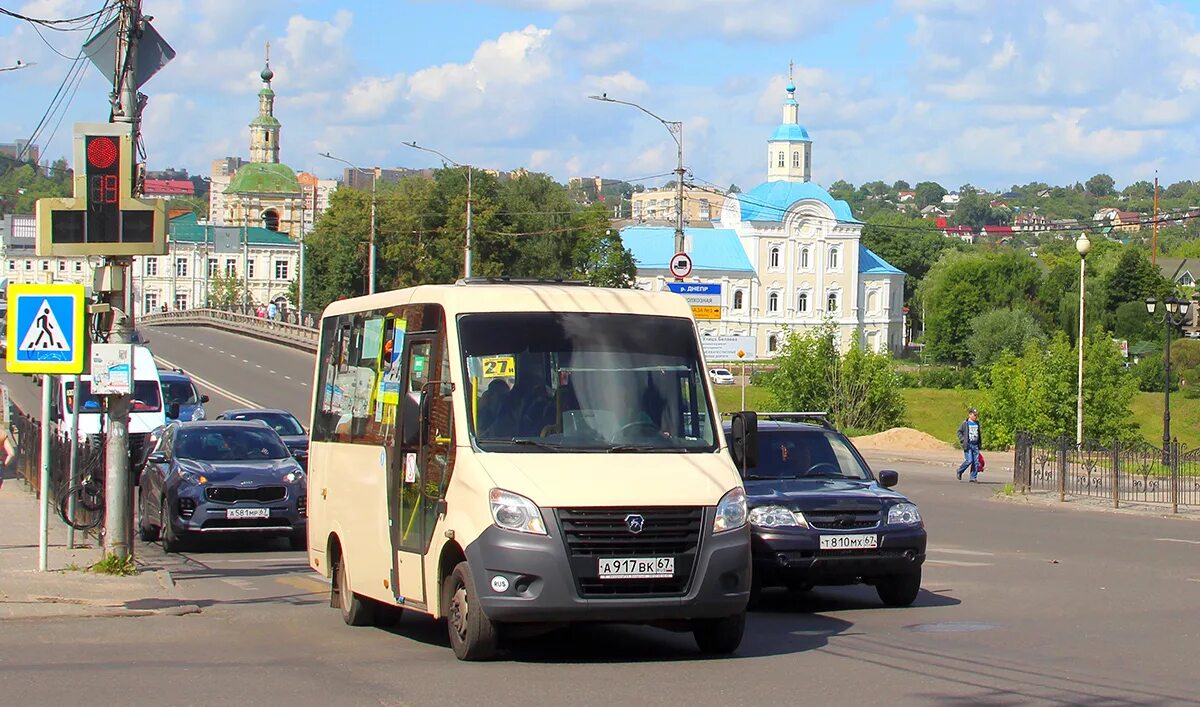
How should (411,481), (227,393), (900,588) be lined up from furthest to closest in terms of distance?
(227,393), (900,588), (411,481)

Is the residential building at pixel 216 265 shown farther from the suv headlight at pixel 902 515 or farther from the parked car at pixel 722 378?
the suv headlight at pixel 902 515

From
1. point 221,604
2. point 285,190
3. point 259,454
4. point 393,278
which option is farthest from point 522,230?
point 221,604

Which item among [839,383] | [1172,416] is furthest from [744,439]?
[1172,416]

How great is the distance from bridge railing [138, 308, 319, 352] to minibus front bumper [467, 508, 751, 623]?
6379cm

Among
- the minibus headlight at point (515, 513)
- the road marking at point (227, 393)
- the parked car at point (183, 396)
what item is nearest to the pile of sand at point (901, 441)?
the road marking at point (227, 393)

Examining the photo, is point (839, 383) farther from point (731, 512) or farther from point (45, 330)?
point (731, 512)

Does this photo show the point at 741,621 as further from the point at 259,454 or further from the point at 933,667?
the point at 259,454

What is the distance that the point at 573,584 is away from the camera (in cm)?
1019

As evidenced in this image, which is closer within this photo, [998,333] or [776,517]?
[776,517]

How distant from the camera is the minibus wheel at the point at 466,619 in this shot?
10383 mm

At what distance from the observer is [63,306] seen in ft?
51.0

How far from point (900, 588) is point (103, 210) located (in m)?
8.33

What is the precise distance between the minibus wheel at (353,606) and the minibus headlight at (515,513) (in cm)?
301

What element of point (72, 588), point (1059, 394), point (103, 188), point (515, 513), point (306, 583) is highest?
point (103, 188)
